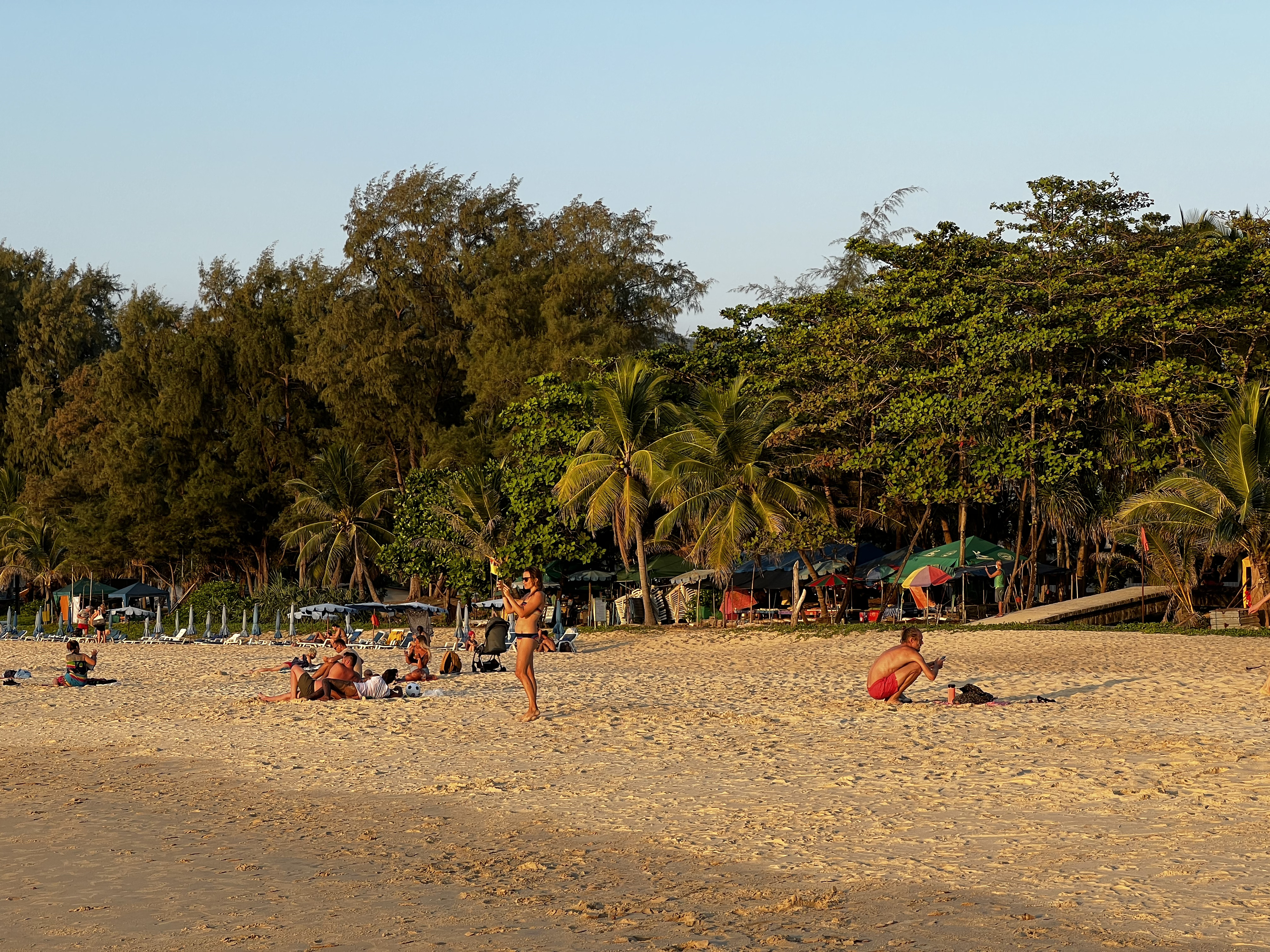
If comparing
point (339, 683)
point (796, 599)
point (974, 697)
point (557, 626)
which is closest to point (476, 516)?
point (557, 626)

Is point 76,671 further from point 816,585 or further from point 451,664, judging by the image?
point 816,585

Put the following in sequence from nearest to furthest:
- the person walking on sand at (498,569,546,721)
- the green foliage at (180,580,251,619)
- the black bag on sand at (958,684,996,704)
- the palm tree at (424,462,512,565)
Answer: the person walking on sand at (498,569,546,721), the black bag on sand at (958,684,996,704), the palm tree at (424,462,512,565), the green foliage at (180,580,251,619)

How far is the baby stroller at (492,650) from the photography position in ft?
63.1

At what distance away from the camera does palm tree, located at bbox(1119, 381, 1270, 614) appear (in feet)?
72.1

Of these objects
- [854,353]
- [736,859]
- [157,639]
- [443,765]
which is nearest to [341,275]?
[157,639]

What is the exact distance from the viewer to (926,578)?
26391 millimetres

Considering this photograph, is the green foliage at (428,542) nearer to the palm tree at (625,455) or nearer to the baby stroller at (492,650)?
the palm tree at (625,455)

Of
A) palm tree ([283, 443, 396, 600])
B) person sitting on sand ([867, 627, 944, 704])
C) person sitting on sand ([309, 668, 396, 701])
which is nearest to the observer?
person sitting on sand ([867, 627, 944, 704])

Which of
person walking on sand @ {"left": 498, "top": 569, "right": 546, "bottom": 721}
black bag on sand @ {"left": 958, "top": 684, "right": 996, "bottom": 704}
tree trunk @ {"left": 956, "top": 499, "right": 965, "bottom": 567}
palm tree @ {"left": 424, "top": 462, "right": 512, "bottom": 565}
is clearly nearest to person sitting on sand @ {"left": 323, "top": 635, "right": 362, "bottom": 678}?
person walking on sand @ {"left": 498, "top": 569, "right": 546, "bottom": 721}

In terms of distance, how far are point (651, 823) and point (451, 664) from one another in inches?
449

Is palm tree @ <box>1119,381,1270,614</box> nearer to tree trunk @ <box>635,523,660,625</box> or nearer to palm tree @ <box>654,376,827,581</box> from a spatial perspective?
palm tree @ <box>654,376,827,581</box>

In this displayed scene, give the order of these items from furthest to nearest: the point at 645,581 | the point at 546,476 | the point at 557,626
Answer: the point at 546,476 < the point at 645,581 < the point at 557,626

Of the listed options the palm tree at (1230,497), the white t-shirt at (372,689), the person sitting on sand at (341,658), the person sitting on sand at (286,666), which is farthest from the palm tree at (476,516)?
the white t-shirt at (372,689)

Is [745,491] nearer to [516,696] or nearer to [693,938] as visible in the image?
[516,696]
